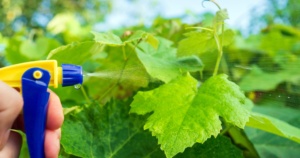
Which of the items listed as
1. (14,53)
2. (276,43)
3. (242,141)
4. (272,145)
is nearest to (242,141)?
(242,141)

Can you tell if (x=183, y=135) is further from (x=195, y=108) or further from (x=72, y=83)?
(x=72, y=83)

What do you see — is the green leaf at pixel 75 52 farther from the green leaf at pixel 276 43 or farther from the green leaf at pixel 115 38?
the green leaf at pixel 276 43

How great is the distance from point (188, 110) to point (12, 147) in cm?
26

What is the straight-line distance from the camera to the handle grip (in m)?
0.26

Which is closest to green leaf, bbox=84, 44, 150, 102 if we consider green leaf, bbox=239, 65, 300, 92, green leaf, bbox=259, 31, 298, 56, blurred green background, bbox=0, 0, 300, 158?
blurred green background, bbox=0, 0, 300, 158

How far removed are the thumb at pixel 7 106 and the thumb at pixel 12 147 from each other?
0.02 m

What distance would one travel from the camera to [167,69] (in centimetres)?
48

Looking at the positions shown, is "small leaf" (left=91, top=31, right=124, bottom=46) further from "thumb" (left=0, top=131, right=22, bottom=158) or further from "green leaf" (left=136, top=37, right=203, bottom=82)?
"thumb" (left=0, top=131, right=22, bottom=158)

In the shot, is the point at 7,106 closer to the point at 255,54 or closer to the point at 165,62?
the point at 165,62

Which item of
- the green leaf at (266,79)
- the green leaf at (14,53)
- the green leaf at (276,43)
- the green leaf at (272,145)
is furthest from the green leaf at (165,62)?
the green leaf at (276,43)

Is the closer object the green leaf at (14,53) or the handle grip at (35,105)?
the handle grip at (35,105)

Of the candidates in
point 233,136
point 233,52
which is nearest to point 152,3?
point 233,52

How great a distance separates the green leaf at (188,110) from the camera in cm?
31

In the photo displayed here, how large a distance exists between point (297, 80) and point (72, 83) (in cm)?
97
